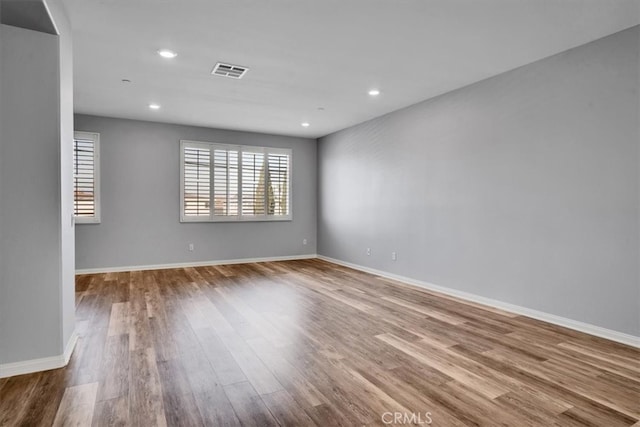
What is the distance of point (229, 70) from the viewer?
3.89 m

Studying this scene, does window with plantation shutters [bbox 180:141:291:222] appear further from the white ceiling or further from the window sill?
the white ceiling

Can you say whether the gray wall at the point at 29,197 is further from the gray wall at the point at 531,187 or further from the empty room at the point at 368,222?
the gray wall at the point at 531,187

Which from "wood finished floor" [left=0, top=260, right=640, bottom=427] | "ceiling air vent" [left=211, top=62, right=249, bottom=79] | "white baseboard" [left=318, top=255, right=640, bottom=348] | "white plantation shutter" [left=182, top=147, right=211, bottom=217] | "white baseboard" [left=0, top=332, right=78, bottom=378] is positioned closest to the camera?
"wood finished floor" [left=0, top=260, right=640, bottom=427]

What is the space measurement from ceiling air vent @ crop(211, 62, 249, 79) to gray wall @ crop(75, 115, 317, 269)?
2.92 metres

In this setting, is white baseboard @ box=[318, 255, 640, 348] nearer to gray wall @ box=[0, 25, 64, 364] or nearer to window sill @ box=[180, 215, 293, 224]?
window sill @ box=[180, 215, 293, 224]

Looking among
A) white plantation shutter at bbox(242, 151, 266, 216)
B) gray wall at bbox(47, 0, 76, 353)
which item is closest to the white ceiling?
gray wall at bbox(47, 0, 76, 353)

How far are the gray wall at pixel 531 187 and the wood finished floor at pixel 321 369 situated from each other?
1.59ft

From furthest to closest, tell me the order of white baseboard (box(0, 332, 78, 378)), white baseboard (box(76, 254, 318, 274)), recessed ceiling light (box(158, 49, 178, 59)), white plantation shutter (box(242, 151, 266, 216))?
white plantation shutter (box(242, 151, 266, 216)) → white baseboard (box(76, 254, 318, 274)) → recessed ceiling light (box(158, 49, 178, 59)) → white baseboard (box(0, 332, 78, 378))

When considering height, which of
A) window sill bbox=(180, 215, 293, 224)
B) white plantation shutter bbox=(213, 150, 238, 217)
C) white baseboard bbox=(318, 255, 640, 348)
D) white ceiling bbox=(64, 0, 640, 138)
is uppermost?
white ceiling bbox=(64, 0, 640, 138)

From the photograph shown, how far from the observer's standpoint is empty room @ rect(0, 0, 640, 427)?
2.21 meters

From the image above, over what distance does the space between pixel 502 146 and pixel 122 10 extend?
384cm

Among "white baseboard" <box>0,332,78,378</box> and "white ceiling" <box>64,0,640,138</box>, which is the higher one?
"white ceiling" <box>64,0,640,138</box>

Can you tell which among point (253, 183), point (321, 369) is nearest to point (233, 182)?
point (253, 183)

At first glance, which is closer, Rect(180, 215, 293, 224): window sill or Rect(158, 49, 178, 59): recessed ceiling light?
Rect(158, 49, 178, 59): recessed ceiling light
